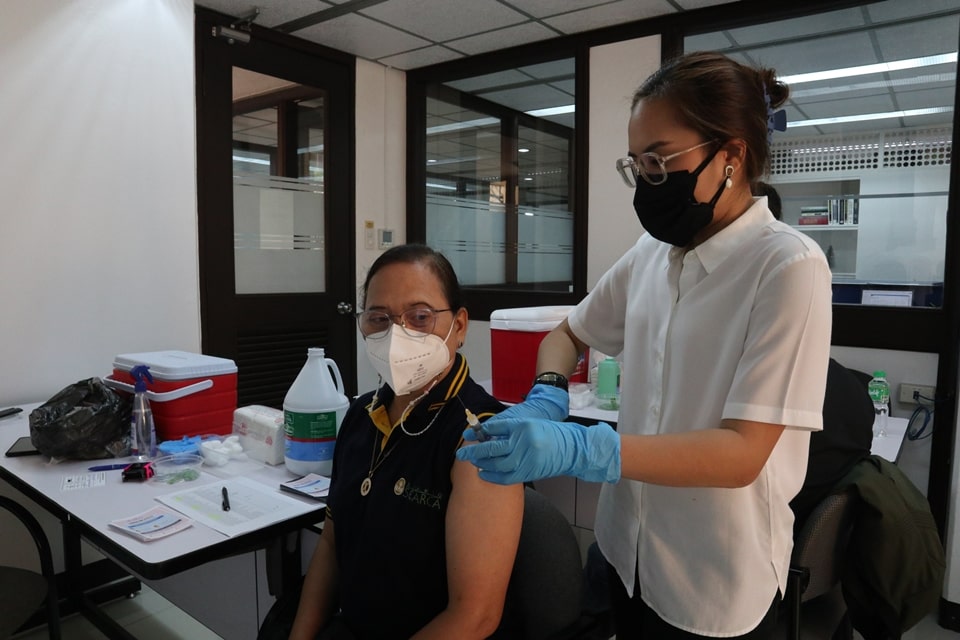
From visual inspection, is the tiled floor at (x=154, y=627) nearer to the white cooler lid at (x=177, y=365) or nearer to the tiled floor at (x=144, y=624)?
the tiled floor at (x=144, y=624)

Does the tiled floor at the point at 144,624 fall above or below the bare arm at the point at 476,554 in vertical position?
below

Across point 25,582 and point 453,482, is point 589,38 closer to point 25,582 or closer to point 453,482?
point 453,482

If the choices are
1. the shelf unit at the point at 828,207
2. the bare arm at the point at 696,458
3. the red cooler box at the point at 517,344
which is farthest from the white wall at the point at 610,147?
the bare arm at the point at 696,458

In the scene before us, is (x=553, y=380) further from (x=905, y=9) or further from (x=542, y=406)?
(x=905, y=9)

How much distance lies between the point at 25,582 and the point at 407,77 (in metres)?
3.51

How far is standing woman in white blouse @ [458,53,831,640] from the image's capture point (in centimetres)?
89

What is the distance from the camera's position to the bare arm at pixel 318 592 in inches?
52.6

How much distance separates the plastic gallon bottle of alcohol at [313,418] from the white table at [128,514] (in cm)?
8

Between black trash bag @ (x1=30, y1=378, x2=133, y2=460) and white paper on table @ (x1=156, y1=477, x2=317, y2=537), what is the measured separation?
1.38 feet

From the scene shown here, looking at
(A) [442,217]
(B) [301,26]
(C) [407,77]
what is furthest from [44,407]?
(C) [407,77]

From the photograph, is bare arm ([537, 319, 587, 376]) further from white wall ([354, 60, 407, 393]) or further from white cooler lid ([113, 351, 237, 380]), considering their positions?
white wall ([354, 60, 407, 393])

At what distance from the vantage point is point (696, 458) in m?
0.87

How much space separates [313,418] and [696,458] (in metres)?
1.14

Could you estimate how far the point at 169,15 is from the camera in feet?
9.94
